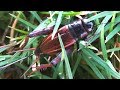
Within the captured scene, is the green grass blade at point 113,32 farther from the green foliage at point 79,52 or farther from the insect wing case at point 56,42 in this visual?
the insect wing case at point 56,42

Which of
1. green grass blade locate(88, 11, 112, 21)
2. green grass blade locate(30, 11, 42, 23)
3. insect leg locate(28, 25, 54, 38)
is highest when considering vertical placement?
green grass blade locate(30, 11, 42, 23)

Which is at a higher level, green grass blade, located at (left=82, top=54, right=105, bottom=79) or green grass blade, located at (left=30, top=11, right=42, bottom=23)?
green grass blade, located at (left=30, top=11, right=42, bottom=23)

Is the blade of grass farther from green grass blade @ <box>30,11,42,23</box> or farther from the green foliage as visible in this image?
green grass blade @ <box>30,11,42,23</box>

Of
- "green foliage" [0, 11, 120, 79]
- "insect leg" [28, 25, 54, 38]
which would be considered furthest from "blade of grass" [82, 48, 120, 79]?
"insect leg" [28, 25, 54, 38]

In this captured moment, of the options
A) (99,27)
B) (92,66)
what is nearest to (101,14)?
(99,27)

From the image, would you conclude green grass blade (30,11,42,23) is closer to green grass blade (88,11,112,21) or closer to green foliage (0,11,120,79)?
green foliage (0,11,120,79)

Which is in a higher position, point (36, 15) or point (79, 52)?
point (36, 15)

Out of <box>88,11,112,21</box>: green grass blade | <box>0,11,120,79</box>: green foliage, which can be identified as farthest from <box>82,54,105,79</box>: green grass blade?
<box>88,11,112,21</box>: green grass blade

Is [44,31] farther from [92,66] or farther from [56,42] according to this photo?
[92,66]
